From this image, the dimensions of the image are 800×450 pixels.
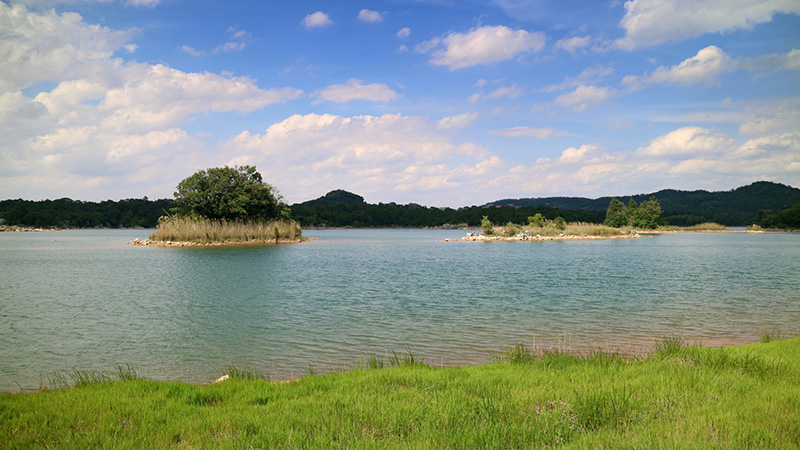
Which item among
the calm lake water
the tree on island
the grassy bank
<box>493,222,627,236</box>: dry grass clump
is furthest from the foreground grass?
the tree on island

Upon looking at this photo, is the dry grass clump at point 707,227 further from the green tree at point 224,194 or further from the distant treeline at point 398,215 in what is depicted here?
the green tree at point 224,194

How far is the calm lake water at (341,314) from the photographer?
9242mm

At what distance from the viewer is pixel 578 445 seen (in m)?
3.86

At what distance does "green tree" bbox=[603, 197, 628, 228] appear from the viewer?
84.8 meters

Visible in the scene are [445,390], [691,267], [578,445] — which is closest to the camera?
[578,445]

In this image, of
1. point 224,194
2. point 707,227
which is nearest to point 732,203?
point 707,227

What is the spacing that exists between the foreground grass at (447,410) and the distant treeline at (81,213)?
124 metres

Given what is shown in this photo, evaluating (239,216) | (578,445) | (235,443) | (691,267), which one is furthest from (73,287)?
(239,216)

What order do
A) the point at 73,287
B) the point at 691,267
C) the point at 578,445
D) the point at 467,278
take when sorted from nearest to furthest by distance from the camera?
the point at 578,445 → the point at 73,287 → the point at 467,278 → the point at 691,267

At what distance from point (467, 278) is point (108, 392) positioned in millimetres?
17436

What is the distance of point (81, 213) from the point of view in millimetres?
121062

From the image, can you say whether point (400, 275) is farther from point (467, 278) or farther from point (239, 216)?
point (239, 216)

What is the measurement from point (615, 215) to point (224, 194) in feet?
219

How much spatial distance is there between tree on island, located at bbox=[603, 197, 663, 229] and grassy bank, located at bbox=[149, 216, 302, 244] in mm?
60038
